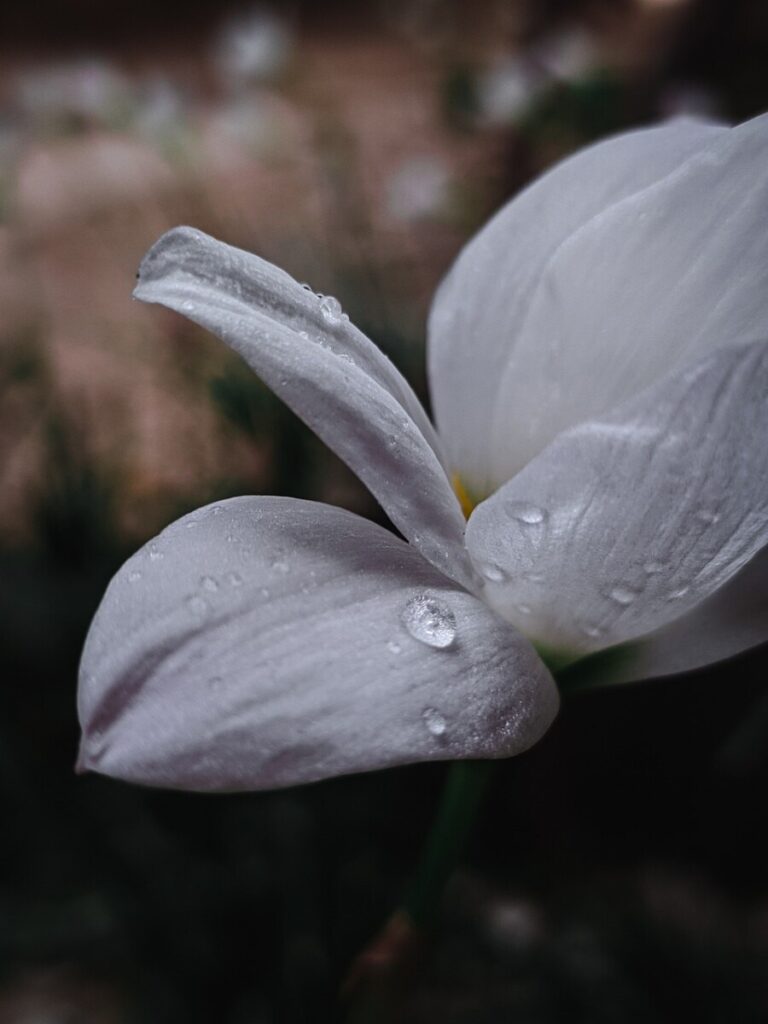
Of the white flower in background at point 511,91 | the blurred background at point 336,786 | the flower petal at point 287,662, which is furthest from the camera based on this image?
the white flower in background at point 511,91

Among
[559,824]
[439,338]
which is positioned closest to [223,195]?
[559,824]

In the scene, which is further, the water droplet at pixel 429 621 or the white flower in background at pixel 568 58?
the white flower in background at pixel 568 58

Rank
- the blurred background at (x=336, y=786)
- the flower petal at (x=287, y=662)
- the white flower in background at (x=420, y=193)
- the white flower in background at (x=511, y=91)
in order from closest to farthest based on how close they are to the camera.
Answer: the flower petal at (x=287, y=662) → the blurred background at (x=336, y=786) → the white flower in background at (x=511, y=91) → the white flower in background at (x=420, y=193)

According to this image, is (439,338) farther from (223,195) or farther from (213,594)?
(223,195)

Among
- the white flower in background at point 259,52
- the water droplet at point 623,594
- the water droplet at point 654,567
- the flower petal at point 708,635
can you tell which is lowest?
the flower petal at point 708,635

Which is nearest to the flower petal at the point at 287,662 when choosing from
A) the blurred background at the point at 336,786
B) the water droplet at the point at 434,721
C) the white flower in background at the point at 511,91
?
the water droplet at the point at 434,721

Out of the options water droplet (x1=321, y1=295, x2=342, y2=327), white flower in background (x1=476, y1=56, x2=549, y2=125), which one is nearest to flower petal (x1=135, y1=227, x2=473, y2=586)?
water droplet (x1=321, y1=295, x2=342, y2=327)

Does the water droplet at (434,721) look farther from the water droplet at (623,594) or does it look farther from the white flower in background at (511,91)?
the white flower in background at (511,91)

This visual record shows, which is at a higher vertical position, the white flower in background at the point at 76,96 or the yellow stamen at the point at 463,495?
the white flower in background at the point at 76,96

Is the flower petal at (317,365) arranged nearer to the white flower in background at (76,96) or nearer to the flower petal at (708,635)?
the flower petal at (708,635)
